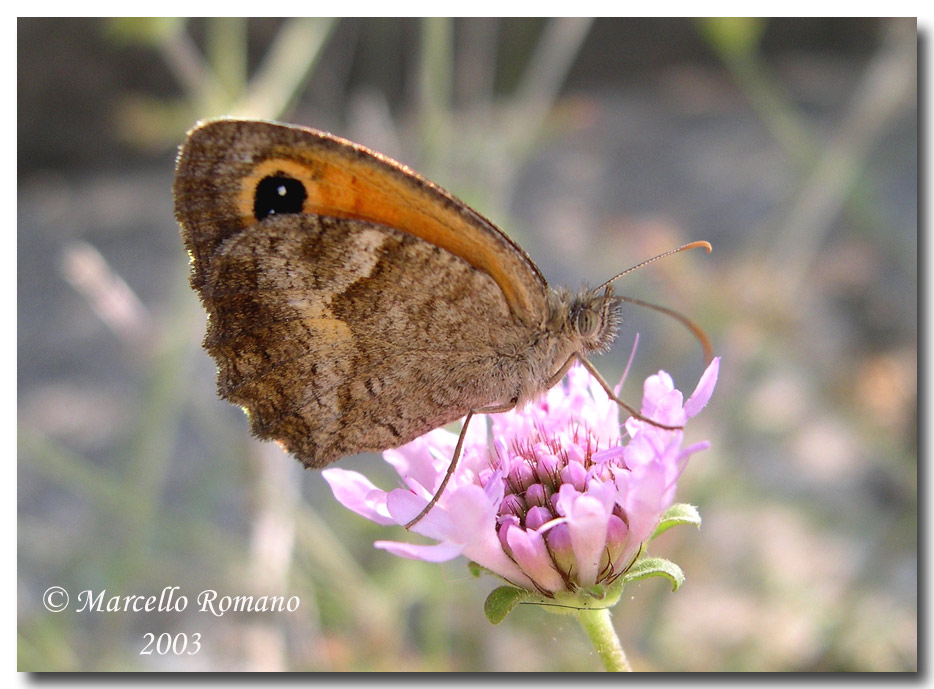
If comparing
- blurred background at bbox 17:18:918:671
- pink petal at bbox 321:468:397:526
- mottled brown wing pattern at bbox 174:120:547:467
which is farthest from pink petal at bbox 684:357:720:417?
blurred background at bbox 17:18:918:671

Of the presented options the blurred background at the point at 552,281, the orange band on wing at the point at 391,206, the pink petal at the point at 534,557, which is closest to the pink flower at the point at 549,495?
the pink petal at the point at 534,557

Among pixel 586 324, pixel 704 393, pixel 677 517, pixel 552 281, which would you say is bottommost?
pixel 677 517

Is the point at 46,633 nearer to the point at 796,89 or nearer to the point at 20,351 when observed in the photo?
the point at 20,351

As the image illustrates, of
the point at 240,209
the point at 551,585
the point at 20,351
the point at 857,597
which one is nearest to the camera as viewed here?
the point at 551,585

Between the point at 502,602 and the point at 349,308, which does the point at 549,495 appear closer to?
the point at 502,602

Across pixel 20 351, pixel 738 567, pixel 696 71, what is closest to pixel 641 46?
pixel 696 71

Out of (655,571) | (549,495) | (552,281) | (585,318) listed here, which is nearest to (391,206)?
(585,318)
